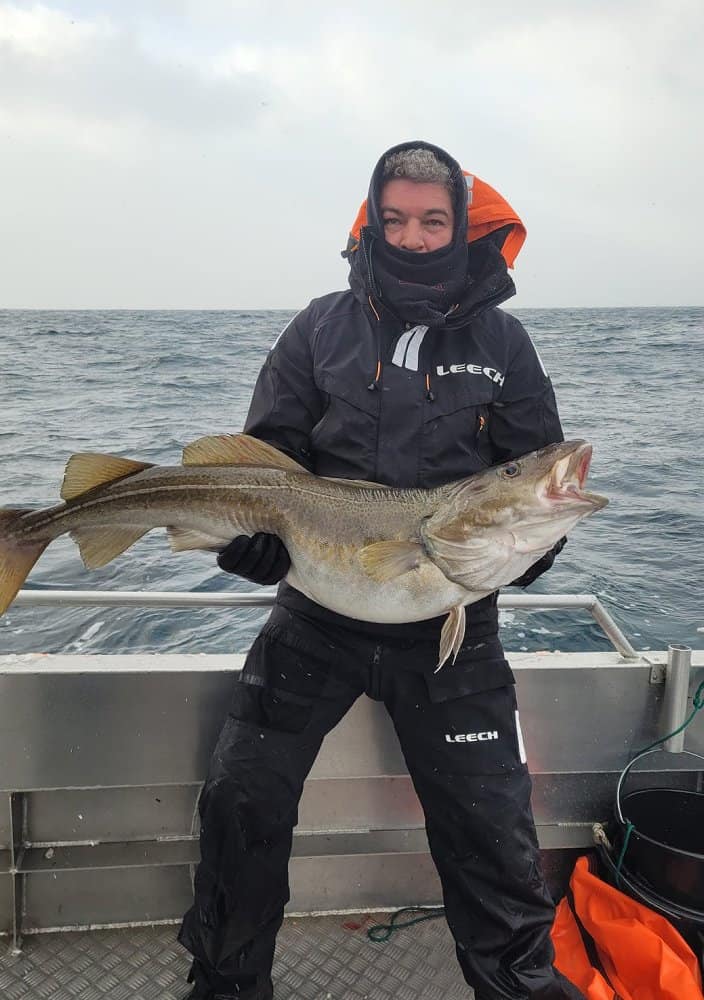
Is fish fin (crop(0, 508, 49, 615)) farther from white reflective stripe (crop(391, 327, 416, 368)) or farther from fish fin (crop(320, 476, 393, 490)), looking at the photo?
white reflective stripe (crop(391, 327, 416, 368))

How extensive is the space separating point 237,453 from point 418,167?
1.38m

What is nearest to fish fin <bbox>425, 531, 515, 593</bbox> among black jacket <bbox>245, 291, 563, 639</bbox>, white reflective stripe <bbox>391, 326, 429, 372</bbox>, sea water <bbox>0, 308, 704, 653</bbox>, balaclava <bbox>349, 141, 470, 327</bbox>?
black jacket <bbox>245, 291, 563, 639</bbox>

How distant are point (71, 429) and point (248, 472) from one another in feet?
48.9

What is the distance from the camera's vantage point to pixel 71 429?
55.0ft

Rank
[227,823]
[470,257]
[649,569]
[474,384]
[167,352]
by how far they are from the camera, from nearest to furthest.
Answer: [227,823] < [474,384] < [470,257] < [649,569] < [167,352]

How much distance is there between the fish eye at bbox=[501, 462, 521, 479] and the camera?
104 inches

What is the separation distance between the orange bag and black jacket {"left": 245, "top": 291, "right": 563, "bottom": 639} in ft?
4.31

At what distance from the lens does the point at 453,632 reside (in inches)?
108

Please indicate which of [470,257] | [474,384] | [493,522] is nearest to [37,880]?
[493,522]

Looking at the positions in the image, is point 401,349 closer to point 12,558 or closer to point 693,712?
point 12,558

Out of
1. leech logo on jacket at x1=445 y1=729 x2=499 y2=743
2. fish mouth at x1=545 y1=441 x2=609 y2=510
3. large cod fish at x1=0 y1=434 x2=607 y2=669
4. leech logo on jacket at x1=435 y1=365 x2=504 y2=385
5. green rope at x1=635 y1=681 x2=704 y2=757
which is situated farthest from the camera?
green rope at x1=635 y1=681 x2=704 y2=757

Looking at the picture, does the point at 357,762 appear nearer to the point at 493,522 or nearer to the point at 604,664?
the point at 604,664

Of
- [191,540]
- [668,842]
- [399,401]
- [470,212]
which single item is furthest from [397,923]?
[470,212]

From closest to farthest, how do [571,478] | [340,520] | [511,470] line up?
[571,478] → [511,470] → [340,520]
